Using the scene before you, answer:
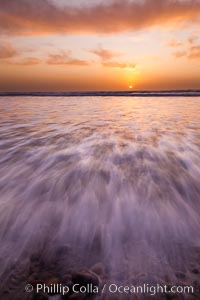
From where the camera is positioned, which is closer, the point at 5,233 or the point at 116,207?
the point at 5,233

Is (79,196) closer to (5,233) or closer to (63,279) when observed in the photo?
(5,233)

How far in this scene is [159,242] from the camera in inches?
61.6

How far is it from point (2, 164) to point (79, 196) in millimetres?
1517

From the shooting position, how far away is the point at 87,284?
125 cm

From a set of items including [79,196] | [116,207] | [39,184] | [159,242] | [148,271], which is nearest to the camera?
[148,271]

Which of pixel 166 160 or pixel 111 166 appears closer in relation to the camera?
pixel 111 166

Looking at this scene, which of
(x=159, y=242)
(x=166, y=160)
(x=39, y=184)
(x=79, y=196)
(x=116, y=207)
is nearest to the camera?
(x=159, y=242)

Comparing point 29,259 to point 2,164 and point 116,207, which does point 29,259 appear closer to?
point 116,207

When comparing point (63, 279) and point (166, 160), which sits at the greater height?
point (63, 279)

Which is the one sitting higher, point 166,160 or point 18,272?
point 18,272

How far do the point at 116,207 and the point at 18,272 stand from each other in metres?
0.99

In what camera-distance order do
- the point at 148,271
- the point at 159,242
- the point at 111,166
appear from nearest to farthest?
the point at 148,271 → the point at 159,242 → the point at 111,166

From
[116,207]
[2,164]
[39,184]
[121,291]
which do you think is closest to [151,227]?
[116,207]

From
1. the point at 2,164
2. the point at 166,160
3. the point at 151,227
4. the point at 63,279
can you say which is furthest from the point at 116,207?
the point at 2,164
